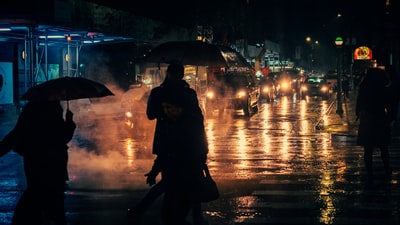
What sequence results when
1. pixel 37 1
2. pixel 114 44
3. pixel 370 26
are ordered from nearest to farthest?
pixel 37 1 < pixel 114 44 < pixel 370 26

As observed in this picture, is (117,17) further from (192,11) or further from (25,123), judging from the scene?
(25,123)

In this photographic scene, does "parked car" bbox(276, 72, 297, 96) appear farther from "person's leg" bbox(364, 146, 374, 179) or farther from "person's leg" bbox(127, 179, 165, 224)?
"person's leg" bbox(127, 179, 165, 224)

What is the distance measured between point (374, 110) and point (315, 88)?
35.8 meters

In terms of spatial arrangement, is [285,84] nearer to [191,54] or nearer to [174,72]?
[191,54]

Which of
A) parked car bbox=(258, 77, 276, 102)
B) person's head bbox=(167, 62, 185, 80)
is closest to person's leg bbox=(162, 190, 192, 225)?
person's head bbox=(167, 62, 185, 80)

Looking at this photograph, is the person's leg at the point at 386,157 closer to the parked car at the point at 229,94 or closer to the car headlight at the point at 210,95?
the parked car at the point at 229,94

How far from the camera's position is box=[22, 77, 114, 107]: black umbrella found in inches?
236

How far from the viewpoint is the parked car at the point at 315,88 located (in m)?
44.8

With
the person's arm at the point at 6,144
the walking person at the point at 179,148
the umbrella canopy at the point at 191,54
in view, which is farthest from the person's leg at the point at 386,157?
the person's arm at the point at 6,144

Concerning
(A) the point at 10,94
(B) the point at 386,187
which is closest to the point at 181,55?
(B) the point at 386,187

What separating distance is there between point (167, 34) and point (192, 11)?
2.17m

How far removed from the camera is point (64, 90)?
616 cm

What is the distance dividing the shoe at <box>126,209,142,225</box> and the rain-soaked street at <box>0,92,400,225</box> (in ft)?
1.75

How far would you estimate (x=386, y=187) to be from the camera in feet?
30.7
